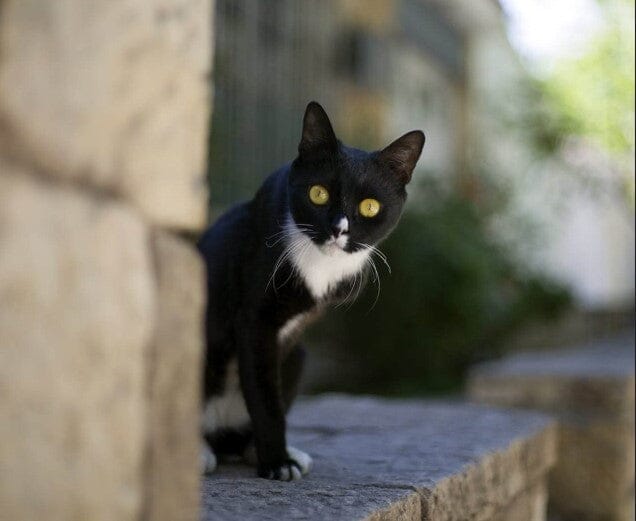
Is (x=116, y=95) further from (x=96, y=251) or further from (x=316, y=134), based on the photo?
(x=316, y=134)

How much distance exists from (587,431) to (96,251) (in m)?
2.55

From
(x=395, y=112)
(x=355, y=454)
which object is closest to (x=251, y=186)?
(x=395, y=112)

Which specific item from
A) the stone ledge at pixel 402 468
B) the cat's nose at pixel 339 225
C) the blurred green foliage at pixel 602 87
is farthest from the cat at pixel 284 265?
the blurred green foliage at pixel 602 87

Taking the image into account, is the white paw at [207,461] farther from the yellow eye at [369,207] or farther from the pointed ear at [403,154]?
the pointed ear at [403,154]

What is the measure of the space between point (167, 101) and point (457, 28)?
11725 millimetres

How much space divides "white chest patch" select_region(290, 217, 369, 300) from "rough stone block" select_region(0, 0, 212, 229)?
0.93 meters

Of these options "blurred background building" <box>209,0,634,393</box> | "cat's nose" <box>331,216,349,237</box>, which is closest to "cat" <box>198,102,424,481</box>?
"cat's nose" <box>331,216,349,237</box>

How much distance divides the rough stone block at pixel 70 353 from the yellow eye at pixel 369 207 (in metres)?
1.13

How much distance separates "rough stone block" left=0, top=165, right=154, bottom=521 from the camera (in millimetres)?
891

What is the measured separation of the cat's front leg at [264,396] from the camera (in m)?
2.00

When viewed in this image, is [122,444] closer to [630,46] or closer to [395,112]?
[630,46]

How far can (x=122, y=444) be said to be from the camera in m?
0.97

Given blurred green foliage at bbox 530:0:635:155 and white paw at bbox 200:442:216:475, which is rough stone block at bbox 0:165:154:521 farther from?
blurred green foliage at bbox 530:0:635:155

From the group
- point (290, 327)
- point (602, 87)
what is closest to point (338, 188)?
point (290, 327)
